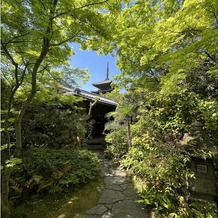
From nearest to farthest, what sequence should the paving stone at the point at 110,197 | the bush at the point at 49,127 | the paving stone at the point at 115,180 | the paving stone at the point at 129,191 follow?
the paving stone at the point at 110,197 → the paving stone at the point at 129,191 → the paving stone at the point at 115,180 → the bush at the point at 49,127

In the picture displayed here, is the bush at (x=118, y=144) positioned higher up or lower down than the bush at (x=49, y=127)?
lower down

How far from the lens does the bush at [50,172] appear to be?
3607mm

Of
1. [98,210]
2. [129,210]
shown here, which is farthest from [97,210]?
[129,210]

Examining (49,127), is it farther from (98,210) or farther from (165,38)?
(165,38)

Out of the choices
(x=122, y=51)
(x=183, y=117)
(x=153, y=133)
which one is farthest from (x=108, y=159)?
(x=122, y=51)

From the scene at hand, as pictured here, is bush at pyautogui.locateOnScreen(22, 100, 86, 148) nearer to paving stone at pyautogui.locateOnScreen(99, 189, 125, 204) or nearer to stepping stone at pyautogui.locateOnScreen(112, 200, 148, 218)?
paving stone at pyautogui.locateOnScreen(99, 189, 125, 204)

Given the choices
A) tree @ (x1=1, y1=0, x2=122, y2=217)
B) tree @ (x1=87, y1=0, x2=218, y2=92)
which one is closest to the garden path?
tree @ (x1=1, y1=0, x2=122, y2=217)

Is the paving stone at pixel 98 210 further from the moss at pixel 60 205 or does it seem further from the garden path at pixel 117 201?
the moss at pixel 60 205

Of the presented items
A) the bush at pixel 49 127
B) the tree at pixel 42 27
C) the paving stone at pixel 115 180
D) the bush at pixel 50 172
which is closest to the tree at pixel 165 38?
the tree at pixel 42 27

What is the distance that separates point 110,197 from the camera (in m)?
3.67

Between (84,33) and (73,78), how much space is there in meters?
3.94

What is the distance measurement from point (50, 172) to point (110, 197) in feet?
5.92

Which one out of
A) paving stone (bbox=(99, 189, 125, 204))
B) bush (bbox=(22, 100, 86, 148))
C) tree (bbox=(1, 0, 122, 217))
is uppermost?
tree (bbox=(1, 0, 122, 217))

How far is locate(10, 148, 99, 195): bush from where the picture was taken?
3.61m
